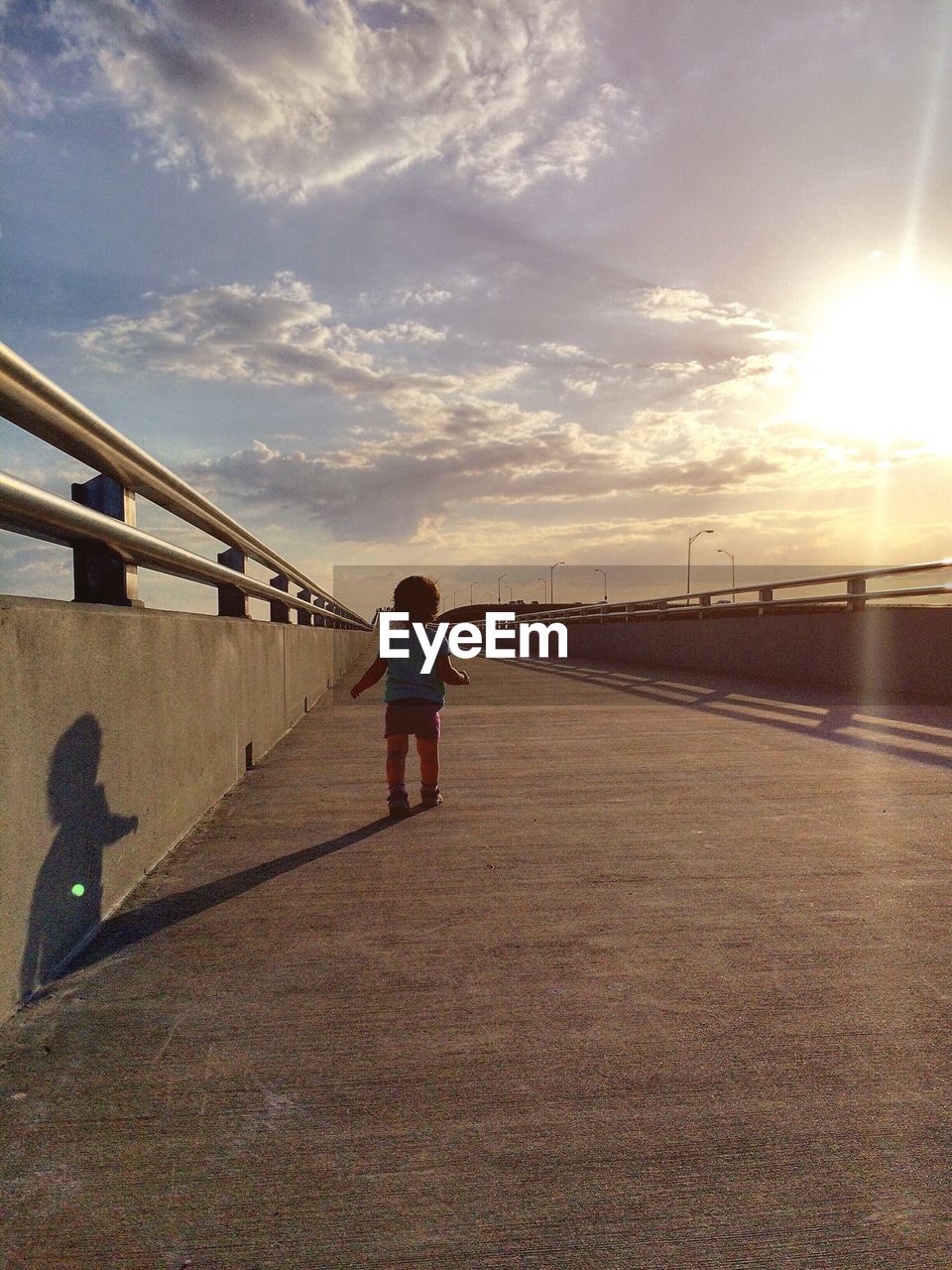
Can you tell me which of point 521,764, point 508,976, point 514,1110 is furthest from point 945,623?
point 514,1110

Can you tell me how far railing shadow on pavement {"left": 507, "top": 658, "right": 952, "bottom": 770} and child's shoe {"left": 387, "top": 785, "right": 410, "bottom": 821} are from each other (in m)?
3.59

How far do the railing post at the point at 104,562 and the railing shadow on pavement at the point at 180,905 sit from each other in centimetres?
113

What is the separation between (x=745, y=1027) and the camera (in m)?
2.62

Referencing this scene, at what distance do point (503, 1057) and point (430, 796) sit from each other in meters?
3.28

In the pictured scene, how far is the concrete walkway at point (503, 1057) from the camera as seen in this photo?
1.83 m

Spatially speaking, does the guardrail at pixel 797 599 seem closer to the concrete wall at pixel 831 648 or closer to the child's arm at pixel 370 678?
the concrete wall at pixel 831 648

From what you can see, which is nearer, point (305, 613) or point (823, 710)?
point (823, 710)

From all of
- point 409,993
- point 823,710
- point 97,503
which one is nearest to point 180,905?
point 409,993

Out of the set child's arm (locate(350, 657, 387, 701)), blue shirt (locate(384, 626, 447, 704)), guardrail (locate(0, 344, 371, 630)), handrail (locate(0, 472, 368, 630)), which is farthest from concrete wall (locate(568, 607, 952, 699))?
handrail (locate(0, 472, 368, 630))

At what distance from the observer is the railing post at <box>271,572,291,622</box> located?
30.0 ft

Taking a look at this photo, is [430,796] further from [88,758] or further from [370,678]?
[88,758]

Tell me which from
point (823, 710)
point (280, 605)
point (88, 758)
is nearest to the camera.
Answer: point (88, 758)

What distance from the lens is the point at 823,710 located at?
33.6 ft

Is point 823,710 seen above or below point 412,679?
below
